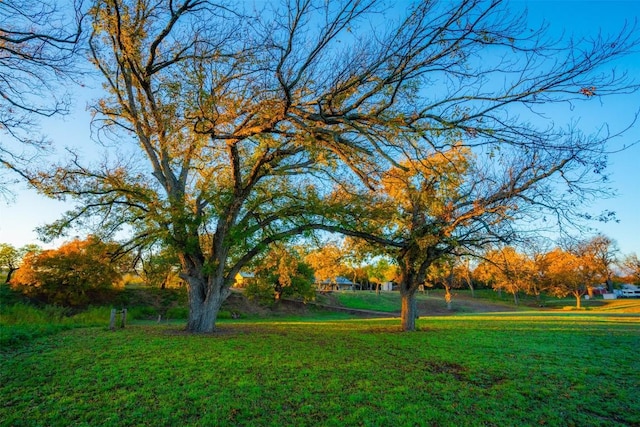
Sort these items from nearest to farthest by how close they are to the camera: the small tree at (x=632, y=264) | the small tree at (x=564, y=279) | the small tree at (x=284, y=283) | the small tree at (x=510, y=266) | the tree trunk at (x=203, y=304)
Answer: the small tree at (x=510, y=266) < the tree trunk at (x=203, y=304) < the small tree at (x=284, y=283) < the small tree at (x=564, y=279) < the small tree at (x=632, y=264)

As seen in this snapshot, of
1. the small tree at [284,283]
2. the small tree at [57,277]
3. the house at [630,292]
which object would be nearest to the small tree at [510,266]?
the small tree at [284,283]

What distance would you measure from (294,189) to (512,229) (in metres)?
8.17

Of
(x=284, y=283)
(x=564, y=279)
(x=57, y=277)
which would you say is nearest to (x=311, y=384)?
(x=57, y=277)

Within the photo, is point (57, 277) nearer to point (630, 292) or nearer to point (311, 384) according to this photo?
point (311, 384)

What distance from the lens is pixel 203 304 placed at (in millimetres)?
14469

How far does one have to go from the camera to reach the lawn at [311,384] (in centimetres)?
485

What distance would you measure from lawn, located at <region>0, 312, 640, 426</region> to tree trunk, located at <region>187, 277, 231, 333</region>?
338 centimetres

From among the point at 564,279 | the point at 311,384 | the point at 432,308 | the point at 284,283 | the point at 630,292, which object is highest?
the point at 564,279

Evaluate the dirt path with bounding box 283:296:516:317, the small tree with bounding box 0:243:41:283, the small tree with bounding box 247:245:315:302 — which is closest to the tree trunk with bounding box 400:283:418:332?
the small tree with bounding box 247:245:315:302

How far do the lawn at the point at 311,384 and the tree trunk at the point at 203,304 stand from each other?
3382 millimetres

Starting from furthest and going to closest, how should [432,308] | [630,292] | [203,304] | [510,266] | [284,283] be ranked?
[630,292] → [432,308] → [284,283] → [203,304] → [510,266]

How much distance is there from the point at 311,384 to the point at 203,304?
9410 millimetres

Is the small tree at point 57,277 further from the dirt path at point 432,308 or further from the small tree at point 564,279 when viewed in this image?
the small tree at point 564,279

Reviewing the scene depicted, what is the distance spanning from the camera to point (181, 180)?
15109 mm
